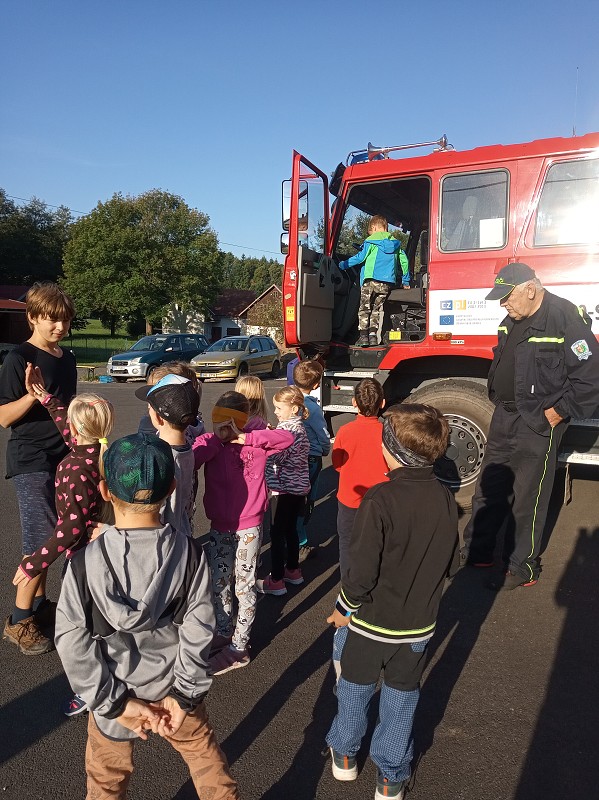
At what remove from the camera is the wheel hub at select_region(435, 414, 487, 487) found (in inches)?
218

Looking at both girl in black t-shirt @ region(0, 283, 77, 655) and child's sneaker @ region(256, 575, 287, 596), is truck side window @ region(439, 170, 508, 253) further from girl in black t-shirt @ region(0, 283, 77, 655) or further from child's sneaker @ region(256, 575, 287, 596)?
girl in black t-shirt @ region(0, 283, 77, 655)

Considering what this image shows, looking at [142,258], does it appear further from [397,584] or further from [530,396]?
[397,584]

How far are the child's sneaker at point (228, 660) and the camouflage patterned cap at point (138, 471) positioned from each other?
71.5 inches

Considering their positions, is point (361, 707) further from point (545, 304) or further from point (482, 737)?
point (545, 304)

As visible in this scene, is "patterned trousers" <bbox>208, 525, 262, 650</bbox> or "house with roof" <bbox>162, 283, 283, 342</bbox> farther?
"house with roof" <bbox>162, 283, 283, 342</bbox>

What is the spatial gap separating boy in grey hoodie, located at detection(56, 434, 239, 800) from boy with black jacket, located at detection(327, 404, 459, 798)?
62cm

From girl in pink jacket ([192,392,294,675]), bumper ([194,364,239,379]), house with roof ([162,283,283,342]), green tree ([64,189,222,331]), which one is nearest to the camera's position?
girl in pink jacket ([192,392,294,675])

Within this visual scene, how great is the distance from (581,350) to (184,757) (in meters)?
3.46

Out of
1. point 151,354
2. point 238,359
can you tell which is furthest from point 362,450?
point 151,354

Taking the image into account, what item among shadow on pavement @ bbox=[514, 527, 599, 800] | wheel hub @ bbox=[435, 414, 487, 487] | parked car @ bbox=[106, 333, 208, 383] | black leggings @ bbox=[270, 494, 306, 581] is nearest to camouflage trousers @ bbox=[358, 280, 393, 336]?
wheel hub @ bbox=[435, 414, 487, 487]

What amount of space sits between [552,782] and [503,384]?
2619 millimetres

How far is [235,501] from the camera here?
3197 millimetres

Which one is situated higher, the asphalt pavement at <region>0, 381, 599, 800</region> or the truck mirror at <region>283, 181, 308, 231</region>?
the truck mirror at <region>283, 181, 308, 231</region>

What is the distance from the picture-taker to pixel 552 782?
8.11ft
